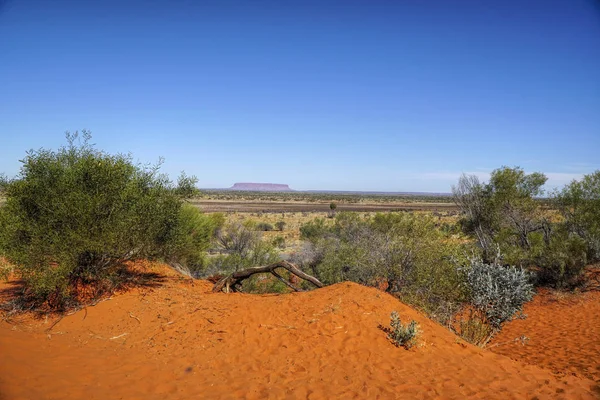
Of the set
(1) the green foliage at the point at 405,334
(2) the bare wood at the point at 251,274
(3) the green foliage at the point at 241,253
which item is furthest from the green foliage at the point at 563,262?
(1) the green foliage at the point at 405,334

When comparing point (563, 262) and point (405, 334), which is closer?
point (405, 334)

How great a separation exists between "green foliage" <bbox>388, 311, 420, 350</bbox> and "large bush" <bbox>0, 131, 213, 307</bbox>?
6459mm

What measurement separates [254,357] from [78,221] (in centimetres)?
519

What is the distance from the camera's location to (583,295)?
48.1ft

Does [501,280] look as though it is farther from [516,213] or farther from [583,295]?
[516,213]

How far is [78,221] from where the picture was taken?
8086 mm

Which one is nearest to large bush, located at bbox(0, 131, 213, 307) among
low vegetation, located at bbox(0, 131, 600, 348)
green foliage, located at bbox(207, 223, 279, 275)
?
low vegetation, located at bbox(0, 131, 600, 348)

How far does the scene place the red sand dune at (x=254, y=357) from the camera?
17.1 ft

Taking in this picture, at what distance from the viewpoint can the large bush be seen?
25.9 ft

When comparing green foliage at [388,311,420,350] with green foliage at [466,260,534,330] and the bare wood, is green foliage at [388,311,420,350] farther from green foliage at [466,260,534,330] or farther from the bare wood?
the bare wood

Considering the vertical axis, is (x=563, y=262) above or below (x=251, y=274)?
below

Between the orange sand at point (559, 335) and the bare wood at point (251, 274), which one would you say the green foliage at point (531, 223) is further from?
the bare wood at point (251, 274)

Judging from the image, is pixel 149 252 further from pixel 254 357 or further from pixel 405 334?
pixel 405 334

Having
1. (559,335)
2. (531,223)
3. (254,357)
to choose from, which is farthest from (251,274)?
(531,223)
